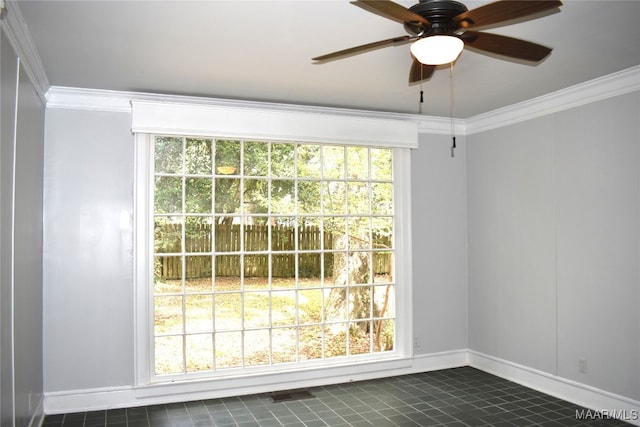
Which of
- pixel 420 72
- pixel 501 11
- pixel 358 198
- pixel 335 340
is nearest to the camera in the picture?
pixel 501 11

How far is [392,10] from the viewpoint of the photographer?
208cm

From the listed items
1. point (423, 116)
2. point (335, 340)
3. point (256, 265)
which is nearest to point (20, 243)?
point (256, 265)

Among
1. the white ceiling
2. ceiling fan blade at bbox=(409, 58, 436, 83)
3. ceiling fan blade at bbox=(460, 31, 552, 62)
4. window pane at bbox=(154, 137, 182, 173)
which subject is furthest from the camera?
window pane at bbox=(154, 137, 182, 173)

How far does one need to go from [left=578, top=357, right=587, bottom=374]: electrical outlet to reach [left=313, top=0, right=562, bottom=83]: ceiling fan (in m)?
2.81

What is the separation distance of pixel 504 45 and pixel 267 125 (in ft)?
8.56

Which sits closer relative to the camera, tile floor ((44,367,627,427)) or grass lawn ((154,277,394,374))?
tile floor ((44,367,627,427))

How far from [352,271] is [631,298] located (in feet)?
8.06

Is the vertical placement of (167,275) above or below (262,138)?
below

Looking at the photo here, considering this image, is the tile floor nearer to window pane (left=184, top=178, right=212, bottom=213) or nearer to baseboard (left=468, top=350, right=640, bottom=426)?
baseboard (left=468, top=350, right=640, bottom=426)

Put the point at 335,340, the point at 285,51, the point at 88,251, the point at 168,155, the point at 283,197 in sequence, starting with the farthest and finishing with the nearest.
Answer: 1. the point at 335,340
2. the point at 283,197
3. the point at 168,155
4. the point at 88,251
5. the point at 285,51

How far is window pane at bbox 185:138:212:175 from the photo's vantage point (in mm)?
4562

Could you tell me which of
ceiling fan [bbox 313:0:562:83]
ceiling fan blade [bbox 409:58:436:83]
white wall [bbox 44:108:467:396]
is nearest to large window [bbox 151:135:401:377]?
white wall [bbox 44:108:467:396]

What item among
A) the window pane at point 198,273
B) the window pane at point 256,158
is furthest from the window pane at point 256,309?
the window pane at point 256,158

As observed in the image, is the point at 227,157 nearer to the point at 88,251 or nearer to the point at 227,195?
the point at 227,195
